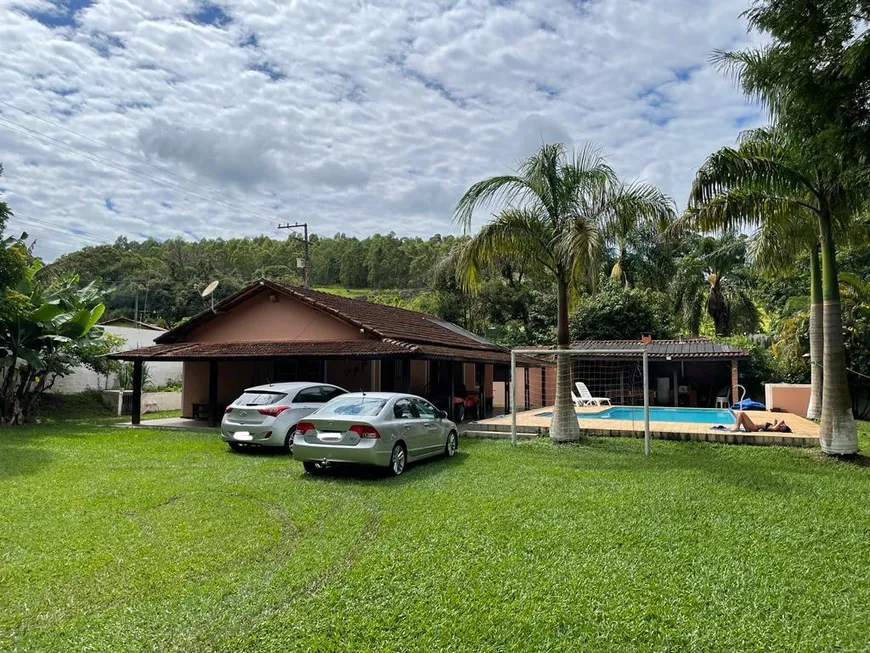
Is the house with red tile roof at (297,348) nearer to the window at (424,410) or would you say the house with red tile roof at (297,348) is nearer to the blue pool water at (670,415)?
the window at (424,410)

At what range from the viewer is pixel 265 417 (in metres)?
12.4

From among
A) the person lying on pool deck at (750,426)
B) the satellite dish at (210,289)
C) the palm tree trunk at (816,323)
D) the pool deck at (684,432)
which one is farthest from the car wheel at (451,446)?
the satellite dish at (210,289)

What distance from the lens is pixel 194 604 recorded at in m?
4.56

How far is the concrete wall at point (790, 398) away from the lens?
19.3 metres

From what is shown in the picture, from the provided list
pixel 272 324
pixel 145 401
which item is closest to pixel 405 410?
pixel 272 324

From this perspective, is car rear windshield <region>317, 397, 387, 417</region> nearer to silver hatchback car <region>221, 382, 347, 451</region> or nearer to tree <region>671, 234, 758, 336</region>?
silver hatchback car <region>221, 382, 347, 451</region>

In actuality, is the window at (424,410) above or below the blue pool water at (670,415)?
above

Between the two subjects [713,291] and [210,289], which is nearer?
[210,289]

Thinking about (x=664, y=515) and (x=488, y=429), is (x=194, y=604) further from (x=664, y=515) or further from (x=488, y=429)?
(x=488, y=429)

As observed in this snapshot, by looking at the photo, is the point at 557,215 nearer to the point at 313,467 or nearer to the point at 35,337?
the point at 313,467

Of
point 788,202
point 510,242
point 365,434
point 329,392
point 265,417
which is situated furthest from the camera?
point 329,392

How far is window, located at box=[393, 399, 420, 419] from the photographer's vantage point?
10371mm

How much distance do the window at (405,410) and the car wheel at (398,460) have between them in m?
0.60

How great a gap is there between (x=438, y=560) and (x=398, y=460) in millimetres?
4480
